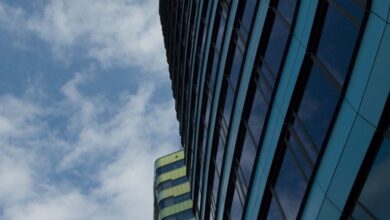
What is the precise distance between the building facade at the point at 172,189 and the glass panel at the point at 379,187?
147 ft

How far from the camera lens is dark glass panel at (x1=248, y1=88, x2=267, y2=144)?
1994 cm

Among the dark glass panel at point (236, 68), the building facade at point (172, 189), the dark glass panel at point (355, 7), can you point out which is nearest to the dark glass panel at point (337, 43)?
the dark glass panel at point (355, 7)

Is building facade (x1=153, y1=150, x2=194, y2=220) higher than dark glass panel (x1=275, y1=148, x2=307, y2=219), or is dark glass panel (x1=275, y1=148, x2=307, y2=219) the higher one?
building facade (x1=153, y1=150, x2=194, y2=220)

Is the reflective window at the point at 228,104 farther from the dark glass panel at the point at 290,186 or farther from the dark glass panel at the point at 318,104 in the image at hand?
the dark glass panel at the point at 318,104

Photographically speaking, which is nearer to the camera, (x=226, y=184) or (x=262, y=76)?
(x=262, y=76)

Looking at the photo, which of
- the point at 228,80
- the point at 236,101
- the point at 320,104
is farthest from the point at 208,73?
the point at 320,104

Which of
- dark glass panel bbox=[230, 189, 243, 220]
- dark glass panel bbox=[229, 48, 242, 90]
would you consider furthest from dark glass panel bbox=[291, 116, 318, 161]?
dark glass panel bbox=[230, 189, 243, 220]

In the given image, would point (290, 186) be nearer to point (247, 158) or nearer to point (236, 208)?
point (247, 158)

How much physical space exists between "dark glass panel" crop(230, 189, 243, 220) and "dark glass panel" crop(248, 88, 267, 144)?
4.13m

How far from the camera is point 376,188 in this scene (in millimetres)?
11320

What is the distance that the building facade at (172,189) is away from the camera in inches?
2271

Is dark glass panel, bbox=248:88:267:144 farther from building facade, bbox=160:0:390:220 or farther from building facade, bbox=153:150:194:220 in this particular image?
building facade, bbox=153:150:194:220

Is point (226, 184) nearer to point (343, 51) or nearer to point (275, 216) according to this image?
point (275, 216)

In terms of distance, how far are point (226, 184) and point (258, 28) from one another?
8919mm
